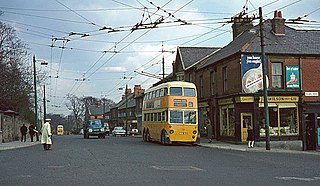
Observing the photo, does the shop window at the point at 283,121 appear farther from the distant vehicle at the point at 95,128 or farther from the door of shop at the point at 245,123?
the distant vehicle at the point at 95,128

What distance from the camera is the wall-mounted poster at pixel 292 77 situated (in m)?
33.8

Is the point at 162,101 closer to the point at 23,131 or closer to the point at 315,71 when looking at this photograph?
the point at 315,71

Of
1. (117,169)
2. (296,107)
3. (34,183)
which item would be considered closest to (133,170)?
(117,169)

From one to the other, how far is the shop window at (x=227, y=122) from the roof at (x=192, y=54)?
10.4 metres

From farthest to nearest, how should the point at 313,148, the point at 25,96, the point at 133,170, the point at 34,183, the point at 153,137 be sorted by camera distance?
the point at 25,96 → the point at 153,137 → the point at 313,148 → the point at 133,170 → the point at 34,183

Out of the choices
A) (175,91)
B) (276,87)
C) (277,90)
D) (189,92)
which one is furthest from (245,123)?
(175,91)

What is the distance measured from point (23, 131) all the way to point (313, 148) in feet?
83.8

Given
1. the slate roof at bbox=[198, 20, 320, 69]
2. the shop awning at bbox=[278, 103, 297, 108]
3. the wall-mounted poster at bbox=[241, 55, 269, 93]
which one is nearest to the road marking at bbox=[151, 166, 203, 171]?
the wall-mounted poster at bbox=[241, 55, 269, 93]

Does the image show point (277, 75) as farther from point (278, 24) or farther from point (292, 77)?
point (278, 24)

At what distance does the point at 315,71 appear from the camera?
34.4 metres

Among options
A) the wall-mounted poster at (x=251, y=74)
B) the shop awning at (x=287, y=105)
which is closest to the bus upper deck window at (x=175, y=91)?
the wall-mounted poster at (x=251, y=74)

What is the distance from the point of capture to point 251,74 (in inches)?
1307

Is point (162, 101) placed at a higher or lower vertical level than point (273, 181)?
higher

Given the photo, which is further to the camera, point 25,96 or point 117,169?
point 25,96
